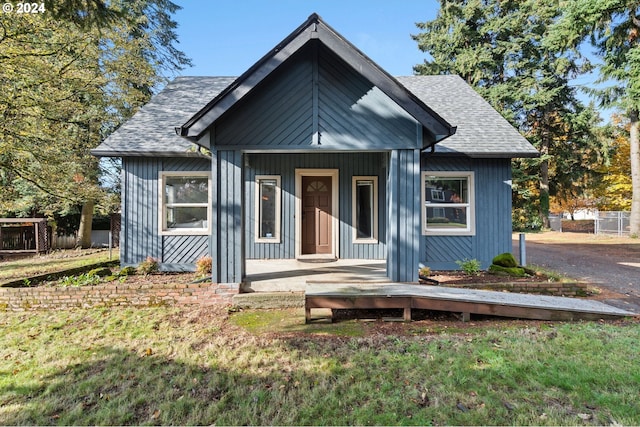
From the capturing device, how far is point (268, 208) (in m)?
8.59

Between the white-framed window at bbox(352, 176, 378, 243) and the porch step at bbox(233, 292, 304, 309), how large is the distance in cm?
358

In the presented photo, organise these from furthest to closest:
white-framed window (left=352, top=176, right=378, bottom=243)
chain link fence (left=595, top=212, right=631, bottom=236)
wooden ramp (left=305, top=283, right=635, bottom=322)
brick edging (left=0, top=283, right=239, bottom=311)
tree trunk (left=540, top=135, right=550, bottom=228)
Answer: tree trunk (left=540, top=135, right=550, bottom=228) → chain link fence (left=595, top=212, right=631, bottom=236) → white-framed window (left=352, top=176, right=378, bottom=243) → brick edging (left=0, top=283, right=239, bottom=311) → wooden ramp (left=305, top=283, right=635, bottom=322)

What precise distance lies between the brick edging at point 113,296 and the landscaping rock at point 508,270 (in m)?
5.72

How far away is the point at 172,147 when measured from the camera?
7.65 meters

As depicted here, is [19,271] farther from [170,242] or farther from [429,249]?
[429,249]

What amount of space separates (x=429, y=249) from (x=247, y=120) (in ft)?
17.9

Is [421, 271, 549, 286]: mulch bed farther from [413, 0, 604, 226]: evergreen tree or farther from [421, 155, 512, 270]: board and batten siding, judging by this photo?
[413, 0, 604, 226]: evergreen tree

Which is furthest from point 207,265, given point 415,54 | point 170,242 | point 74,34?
point 415,54

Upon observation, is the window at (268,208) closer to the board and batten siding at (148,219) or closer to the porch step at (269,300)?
the board and batten siding at (148,219)

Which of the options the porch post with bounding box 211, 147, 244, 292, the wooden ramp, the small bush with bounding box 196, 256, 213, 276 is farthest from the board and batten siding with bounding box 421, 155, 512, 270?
the small bush with bounding box 196, 256, 213, 276

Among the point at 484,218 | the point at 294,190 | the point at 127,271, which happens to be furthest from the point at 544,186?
the point at 127,271

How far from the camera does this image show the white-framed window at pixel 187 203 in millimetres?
7926

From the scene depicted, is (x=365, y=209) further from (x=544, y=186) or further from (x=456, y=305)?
(x=544, y=186)

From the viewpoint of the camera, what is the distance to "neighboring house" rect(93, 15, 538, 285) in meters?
5.47
